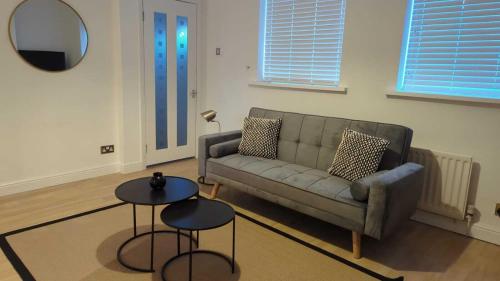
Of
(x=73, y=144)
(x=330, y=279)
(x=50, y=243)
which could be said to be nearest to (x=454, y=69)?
(x=330, y=279)

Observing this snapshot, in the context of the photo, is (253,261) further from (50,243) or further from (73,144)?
(73,144)

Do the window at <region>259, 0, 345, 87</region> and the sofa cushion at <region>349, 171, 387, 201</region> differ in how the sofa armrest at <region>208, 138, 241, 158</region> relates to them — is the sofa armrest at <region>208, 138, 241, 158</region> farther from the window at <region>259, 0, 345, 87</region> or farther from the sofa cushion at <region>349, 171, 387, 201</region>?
the sofa cushion at <region>349, 171, 387, 201</region>

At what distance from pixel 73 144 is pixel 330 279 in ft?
9.63

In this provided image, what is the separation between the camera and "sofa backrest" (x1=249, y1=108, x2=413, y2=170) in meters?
2.81

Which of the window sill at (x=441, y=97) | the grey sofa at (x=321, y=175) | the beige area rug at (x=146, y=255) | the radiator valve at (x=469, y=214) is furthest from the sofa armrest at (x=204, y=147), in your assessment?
the radiator valve at (x=469, y=214)

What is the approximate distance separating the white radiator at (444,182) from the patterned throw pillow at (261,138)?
1220 mm

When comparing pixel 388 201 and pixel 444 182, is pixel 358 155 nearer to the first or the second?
pixel 388 201

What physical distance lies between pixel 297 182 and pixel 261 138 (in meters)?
0.80

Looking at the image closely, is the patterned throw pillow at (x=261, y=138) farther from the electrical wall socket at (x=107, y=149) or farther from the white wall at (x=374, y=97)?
the electrical wall socket at (x=107, y=149)

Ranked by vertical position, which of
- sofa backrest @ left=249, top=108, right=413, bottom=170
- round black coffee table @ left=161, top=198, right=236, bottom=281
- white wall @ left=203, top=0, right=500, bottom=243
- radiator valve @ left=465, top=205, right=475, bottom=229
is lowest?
radiator valve @ left=465, top=205, right=475, bottom=229

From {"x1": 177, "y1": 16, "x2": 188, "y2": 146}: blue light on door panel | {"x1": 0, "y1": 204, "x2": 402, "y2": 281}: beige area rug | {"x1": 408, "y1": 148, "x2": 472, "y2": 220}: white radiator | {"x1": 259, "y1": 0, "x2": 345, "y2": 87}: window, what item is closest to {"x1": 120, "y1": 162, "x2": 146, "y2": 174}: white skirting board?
{"x1": 177, "y1": 16, "x2": 188, "y2": 146}: blue light on door panel

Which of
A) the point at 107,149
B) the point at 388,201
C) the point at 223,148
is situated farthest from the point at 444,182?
the point at 107,149

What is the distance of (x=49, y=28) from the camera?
11.0ft

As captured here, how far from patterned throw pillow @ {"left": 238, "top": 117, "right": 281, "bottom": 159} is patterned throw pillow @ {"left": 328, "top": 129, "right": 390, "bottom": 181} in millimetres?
738
